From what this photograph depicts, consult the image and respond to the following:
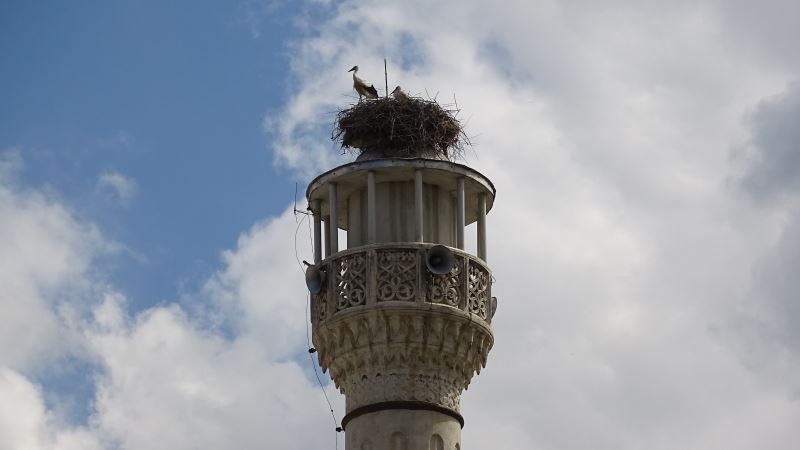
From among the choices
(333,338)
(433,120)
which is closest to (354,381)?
(333,338)

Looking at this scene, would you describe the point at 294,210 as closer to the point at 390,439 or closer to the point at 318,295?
the point at 318,295

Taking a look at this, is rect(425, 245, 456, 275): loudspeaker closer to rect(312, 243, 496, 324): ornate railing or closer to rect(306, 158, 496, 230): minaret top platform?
rect(312, 243, 496, 324): ornate railing

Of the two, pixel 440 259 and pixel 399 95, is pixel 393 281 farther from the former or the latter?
pixel 399 95

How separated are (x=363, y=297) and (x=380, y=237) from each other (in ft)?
3.83

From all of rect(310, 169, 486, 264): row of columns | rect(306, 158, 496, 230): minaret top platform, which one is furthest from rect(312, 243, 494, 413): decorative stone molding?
rect(306, 158, 496, 230): minaret top platform

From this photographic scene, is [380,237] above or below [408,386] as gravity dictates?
above

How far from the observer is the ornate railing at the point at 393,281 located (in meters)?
35.9

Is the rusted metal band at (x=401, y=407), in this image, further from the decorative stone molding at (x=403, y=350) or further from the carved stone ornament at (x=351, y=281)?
the carved stone ornament at (x=351, y=281)

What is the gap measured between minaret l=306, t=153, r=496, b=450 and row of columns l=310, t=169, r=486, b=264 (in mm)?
14

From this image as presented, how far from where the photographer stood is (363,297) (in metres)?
36.0

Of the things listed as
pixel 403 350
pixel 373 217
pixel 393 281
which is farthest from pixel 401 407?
pixel 373 217

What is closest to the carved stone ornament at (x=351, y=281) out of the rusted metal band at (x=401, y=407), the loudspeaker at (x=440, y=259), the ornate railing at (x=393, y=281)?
the ornate railing at (x=393, y=281)

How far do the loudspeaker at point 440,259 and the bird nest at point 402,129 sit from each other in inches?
68.8

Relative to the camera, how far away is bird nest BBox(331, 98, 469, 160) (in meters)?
37.3
